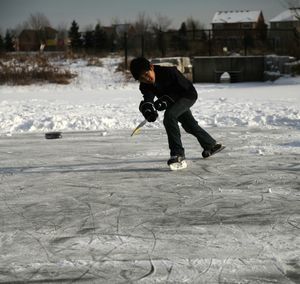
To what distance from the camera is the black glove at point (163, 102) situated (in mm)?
5820

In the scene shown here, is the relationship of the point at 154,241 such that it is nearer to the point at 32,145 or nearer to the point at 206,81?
the point at 32,145

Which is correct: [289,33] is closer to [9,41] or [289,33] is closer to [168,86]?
[9,41]

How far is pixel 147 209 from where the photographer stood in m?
4.29

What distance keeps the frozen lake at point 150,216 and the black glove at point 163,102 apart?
2.30ft

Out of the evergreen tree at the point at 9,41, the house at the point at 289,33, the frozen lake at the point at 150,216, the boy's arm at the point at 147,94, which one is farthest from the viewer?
the evergreen tree at the point at 9,41

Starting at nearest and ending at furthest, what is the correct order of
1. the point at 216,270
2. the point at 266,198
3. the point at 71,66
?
the point at 216,270 → the point at 266,198 → the point at 71,66

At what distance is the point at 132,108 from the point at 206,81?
435 inches

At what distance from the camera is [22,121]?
9844 mm

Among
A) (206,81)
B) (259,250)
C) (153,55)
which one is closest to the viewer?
(259,250)

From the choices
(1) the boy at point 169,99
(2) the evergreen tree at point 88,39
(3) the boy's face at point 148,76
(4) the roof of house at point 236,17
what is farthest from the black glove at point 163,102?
(4) the roof of house at point 236,17

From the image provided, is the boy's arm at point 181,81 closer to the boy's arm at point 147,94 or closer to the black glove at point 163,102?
the black glove at point 163,102

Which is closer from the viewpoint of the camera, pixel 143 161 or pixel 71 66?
pixel 143 161

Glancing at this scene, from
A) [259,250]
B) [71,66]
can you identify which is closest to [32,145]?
[259,250]

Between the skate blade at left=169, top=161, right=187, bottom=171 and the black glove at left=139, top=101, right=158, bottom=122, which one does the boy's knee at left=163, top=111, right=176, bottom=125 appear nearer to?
the black glove at left=139, top=101, right=158, bottom=122
